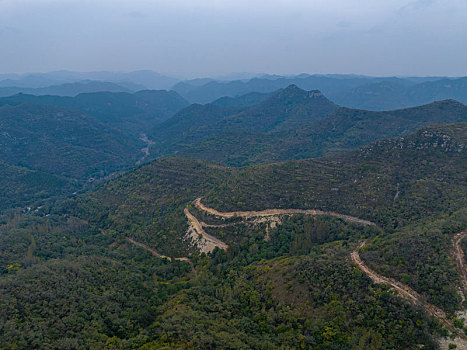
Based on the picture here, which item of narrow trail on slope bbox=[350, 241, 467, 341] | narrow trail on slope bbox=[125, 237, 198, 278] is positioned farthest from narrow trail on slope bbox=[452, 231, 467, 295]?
narrow trail on slope bbox=[125, 237, 198, 278]

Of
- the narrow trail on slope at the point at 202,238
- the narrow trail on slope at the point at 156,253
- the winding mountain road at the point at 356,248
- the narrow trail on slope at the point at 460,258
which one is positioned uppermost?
the narrow trail on slope at the point at 460,258

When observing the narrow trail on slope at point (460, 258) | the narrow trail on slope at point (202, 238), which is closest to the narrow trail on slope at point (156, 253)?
the narrow trail on slope at point (202, 238)

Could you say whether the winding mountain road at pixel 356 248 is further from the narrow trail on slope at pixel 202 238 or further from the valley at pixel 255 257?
the valley at pixel 255 257

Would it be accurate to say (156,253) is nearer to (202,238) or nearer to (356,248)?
(202,238)

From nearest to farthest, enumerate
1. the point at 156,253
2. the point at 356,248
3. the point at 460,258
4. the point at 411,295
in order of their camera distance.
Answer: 1. the point at 411,295
2. the point at 460,258
3. the point at 356,248
4. the point at 156,253

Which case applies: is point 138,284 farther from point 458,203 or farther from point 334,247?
point 458,203

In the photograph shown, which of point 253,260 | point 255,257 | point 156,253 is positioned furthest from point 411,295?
point 156,253

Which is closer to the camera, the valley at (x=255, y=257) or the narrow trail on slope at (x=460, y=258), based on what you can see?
the valley at (x=255, y=257)

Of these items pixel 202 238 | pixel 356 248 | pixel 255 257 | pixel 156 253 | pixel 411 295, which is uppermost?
pixel 411 295

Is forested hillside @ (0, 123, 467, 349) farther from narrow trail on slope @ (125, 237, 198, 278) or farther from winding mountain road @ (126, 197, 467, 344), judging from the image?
winding mountain road @ (126, 197, 467, 344)

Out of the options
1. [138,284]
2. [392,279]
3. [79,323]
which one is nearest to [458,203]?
[392,279]
